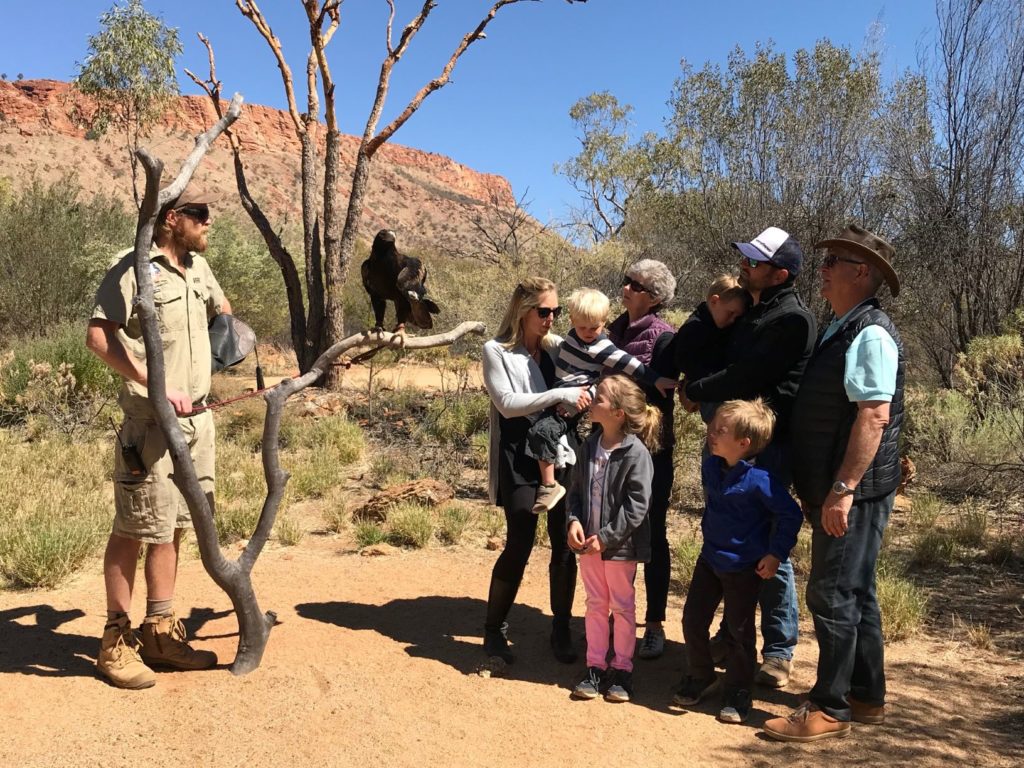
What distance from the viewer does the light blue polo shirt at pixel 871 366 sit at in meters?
2.82

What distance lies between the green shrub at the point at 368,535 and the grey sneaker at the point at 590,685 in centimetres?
273

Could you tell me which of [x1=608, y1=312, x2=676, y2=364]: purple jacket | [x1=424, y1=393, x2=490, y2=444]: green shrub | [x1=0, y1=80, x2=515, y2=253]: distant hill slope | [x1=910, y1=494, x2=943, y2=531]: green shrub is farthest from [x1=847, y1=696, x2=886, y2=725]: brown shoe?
[x1=0, y1=80, x2=515, y2=253]: distant hill slope

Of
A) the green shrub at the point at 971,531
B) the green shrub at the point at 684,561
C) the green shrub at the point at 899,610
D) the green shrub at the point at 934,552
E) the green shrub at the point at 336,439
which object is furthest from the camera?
the green shrub at the point at 336,439

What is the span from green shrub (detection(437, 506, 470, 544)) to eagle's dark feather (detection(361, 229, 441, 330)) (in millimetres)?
1778

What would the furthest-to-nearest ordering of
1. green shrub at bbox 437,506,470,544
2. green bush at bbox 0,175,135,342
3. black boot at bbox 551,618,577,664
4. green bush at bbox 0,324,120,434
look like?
green bush at bbox 0,175,135,342 → green bush at bbox 0,324,120,434 → green shrub at bbox 437,506,470,544 → black boot at bbox 551,618,577,664

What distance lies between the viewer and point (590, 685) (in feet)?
11.5

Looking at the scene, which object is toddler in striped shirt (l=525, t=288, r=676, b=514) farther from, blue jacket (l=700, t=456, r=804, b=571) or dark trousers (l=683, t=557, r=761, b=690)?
dark trousers (l=683, t=557, r=761, b=690)

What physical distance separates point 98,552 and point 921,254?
32.3 ft

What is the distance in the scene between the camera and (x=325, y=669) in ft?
12.3

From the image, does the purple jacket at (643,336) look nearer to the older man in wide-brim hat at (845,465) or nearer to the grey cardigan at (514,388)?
the grey cardigan at (514,388)

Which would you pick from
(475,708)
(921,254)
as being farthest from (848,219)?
(475,708)

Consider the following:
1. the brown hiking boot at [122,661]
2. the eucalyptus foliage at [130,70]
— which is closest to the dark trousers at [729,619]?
the brown hiking boot at [122,661]

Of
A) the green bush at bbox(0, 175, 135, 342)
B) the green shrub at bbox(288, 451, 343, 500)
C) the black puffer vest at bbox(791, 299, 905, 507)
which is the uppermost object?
the green bush at bbox(0, 175, 135, 342)

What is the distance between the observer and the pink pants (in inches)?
136
